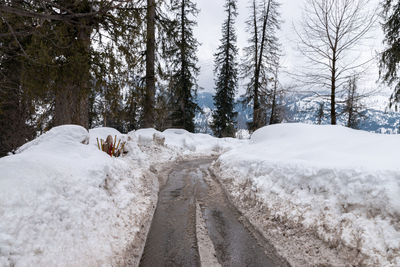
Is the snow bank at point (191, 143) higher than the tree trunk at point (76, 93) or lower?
lower

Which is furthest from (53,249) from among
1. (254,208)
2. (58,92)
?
(58,92)

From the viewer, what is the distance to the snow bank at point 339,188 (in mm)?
2732

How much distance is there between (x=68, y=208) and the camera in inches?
120

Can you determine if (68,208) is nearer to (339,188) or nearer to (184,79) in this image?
(339,188)

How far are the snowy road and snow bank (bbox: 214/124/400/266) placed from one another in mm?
746

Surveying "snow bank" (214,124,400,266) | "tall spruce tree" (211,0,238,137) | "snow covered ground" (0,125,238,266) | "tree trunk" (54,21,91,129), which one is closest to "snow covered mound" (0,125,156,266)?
"snow covered ground" (0,125,238,266)

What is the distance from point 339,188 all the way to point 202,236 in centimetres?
266

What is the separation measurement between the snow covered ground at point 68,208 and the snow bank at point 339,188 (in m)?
2.97

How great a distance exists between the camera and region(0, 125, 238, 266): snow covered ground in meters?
2.31

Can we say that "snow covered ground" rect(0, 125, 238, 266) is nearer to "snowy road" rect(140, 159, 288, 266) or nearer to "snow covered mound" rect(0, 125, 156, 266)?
"snow covered mound" rect(0, 125, 156, 266)

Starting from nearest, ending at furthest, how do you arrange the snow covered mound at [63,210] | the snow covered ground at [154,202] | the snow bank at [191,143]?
1. the snow covered mound at [63,210]
2. the snow covered ground at [154,202]
3. the snow bank at [191,143]

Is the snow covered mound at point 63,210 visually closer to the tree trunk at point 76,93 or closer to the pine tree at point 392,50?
the tree trunk at point 76,93

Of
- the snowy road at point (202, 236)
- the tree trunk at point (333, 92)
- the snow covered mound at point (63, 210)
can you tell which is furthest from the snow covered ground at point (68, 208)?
the tree trunk at point (333, 92)

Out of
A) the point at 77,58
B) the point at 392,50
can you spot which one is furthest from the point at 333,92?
the point at 77,58
